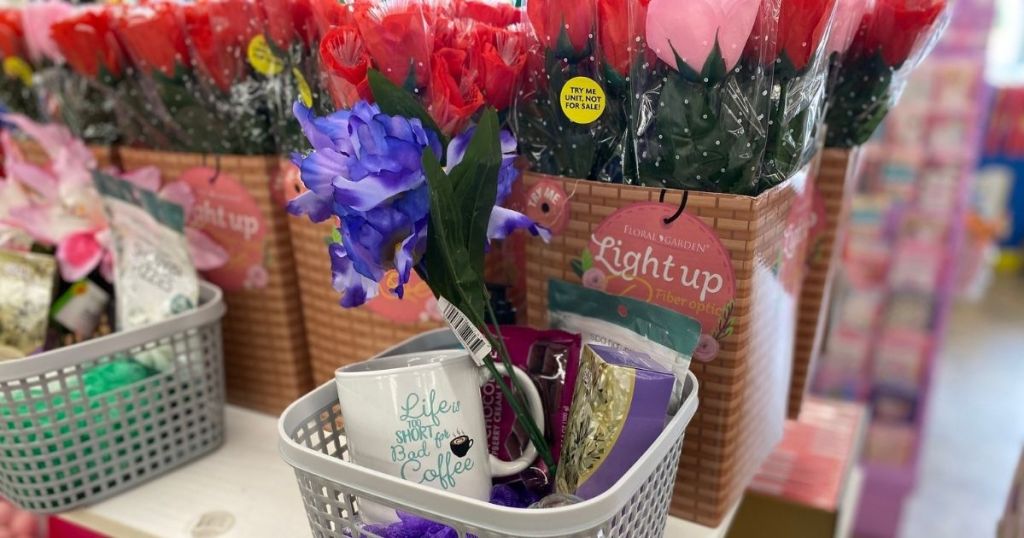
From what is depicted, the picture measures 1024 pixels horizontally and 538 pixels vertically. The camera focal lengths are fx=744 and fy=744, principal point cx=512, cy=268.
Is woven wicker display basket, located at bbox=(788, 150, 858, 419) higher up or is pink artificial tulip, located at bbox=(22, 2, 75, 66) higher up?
pink artificial tulip, located at bbox=(22, 2, 75, 66)

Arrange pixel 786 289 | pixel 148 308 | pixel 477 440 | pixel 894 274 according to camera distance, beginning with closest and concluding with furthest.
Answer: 1. pixel 477 440
2. pixel 786 289
3. pixel 148 308
4. pixel 894 274

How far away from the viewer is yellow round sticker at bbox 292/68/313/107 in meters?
0.73

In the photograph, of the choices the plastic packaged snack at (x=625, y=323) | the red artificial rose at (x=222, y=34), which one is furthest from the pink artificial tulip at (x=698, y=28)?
the red artificial rose at (x=222, y=34)

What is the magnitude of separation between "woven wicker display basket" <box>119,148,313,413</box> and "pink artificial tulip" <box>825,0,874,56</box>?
576mm

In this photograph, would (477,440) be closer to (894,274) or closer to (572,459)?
(572,459)

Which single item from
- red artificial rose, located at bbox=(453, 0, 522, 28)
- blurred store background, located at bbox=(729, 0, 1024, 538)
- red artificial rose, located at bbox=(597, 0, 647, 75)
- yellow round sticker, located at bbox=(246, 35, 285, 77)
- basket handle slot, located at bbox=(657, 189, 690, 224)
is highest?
red artificial rose, located at bbox=(453, 0, 522, 28)

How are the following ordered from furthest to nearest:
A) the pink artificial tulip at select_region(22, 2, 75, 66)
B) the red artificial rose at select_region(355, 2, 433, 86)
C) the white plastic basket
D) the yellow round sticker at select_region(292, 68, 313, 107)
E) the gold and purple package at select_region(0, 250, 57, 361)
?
the pink artificial tulip at select_region(22, 2, 75, 66) → the gold and purple package at select_region(0, 250, 57, 361) → the yellow round sticker at select_region(292, 68, 313, 107) → the red artificial rose at select_region(355, 2, 433, 86) → the white plastic basket

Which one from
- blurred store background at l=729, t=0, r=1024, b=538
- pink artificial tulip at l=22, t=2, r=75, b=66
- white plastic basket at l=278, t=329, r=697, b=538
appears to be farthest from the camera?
blurred store background at l=729, t=0, r=1024, b=538

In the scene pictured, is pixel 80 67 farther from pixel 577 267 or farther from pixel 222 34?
pixel 577 267

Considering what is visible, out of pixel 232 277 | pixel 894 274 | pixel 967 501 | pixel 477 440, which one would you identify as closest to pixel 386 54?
pixel 477 440

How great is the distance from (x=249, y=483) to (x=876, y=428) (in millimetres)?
1908

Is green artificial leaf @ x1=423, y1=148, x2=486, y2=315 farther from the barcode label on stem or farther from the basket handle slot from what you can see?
the basket handle slot

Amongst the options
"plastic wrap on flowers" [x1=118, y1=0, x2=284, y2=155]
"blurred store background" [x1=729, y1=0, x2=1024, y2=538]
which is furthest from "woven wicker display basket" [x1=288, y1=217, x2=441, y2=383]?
"blurred store background" [x1=729, y1=0, x2=1024, y2=538]

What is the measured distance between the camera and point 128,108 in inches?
35.9
